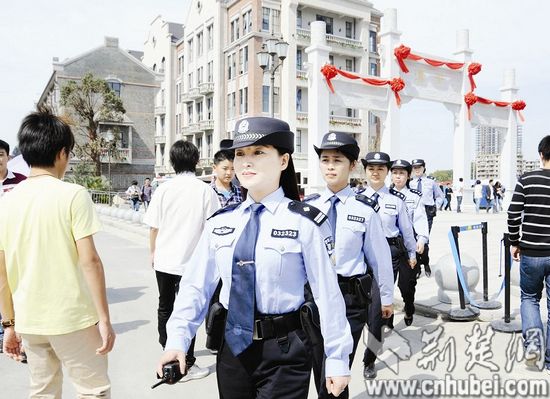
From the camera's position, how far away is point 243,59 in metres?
42.5

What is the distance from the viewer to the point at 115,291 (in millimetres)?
8281

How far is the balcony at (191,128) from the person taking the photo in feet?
158

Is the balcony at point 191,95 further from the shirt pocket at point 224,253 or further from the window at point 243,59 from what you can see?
the shirt pocket at point 224,253

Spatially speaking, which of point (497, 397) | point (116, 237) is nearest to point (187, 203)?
point (497, 397)

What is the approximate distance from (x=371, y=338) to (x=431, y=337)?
1.61 metres

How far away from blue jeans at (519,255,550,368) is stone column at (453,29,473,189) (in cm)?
2099

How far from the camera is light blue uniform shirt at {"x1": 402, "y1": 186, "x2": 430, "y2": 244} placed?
6465 mm

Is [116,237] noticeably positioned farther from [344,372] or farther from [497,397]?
[344,372]

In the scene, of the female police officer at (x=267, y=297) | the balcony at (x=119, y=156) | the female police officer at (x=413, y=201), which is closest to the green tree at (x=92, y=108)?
the balcony at (x=119, y=156)

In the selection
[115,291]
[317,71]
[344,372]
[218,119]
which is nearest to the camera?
[344,372]

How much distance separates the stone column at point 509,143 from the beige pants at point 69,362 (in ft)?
88.8

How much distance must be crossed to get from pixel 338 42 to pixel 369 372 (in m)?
41.0

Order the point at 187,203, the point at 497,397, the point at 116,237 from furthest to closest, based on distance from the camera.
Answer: the point at 116,237, the point at 187,203, the point at 497,397

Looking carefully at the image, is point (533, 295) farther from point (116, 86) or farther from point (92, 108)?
point (116, 86)
